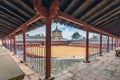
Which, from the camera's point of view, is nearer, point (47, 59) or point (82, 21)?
point (47, 59)

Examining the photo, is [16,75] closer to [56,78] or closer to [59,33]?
[56,78]

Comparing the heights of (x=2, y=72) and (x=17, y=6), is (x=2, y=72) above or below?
below

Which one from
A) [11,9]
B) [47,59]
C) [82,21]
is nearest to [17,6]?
[11,9]

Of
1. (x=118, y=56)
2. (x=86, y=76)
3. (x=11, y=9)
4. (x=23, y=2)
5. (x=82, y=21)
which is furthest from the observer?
(x=118, y=56)

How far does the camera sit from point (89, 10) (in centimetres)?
422

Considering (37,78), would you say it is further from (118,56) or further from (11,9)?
(118,56)

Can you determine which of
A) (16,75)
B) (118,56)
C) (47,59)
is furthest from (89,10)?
(118,56)

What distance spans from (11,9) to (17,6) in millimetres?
391

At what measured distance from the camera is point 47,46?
3518 millimetres

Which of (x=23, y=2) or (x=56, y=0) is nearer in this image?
(x=56, y=0)

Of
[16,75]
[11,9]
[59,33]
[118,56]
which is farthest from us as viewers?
[59,33]

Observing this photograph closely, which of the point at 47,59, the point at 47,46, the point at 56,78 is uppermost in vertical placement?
the point at 47,46

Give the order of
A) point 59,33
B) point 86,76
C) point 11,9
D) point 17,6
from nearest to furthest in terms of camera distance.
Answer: point 17,6 < point 11,9 < point 86,76 < point 59,33

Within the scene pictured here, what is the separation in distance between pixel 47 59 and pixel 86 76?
1554 mm
